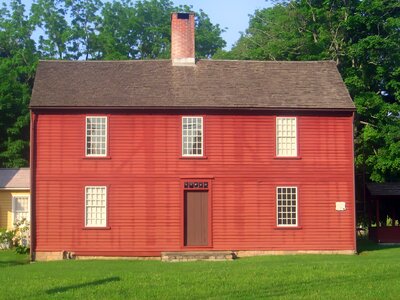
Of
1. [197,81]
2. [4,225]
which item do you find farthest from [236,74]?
[4,225]

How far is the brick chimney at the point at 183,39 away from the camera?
31188 mm

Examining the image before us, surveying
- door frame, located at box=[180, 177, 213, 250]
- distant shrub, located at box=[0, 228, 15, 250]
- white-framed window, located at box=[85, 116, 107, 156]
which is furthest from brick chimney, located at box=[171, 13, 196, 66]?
distant shrub, located at box=[0, 228, 15, 250]

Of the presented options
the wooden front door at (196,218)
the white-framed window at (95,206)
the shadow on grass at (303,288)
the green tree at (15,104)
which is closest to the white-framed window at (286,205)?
the wooden front door at (196,218)

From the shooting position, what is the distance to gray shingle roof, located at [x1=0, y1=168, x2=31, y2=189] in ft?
112

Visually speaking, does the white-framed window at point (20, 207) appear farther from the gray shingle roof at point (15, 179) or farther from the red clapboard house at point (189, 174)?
the red clapboard house at point (189, 174)

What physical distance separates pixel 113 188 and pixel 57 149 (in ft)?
8.78

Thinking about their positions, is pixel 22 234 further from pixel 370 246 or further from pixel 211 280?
pixel 370 246

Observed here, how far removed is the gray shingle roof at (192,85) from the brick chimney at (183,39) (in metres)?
0.41

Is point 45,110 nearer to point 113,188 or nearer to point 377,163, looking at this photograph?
point 113,188

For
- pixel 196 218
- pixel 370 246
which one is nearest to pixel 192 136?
pixel 196 218

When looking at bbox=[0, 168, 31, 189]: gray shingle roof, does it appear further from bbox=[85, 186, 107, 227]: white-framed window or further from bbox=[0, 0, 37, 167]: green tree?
bbox=[0, 0, 37, 167]: green tree

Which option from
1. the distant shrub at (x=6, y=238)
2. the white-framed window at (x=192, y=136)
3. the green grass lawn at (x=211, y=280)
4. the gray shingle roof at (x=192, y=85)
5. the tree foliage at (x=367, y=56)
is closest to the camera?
the green grass lawn at (x=211, y=280)

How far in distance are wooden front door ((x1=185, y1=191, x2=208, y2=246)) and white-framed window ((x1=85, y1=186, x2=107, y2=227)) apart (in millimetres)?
3228

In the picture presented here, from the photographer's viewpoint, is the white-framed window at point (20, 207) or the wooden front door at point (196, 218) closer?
the wooden front door at point (196, 218)
